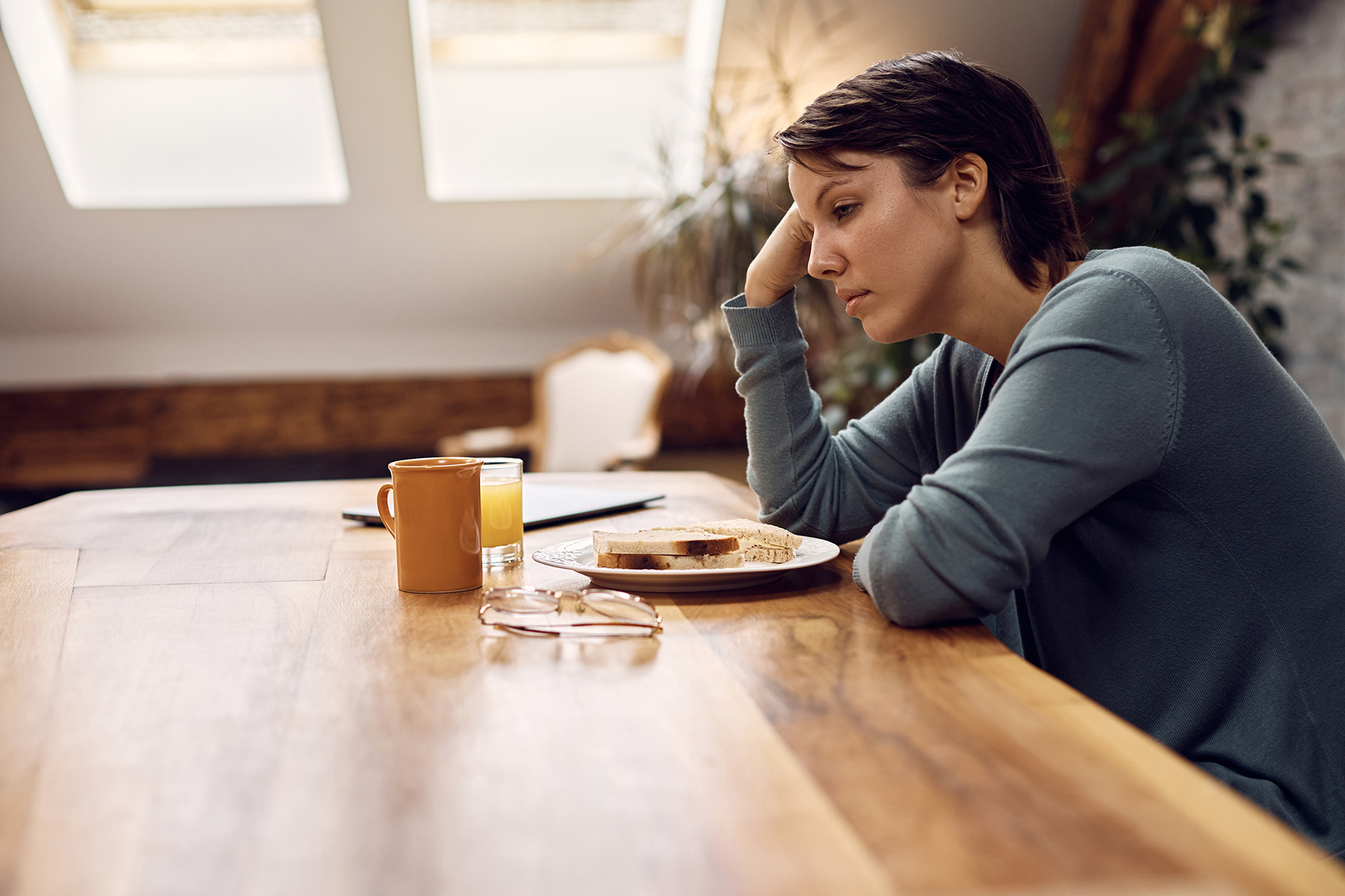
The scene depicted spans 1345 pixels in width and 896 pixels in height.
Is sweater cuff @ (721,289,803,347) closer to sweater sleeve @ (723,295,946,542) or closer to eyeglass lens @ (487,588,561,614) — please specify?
sweater sleeve @ (723,295,946,542)

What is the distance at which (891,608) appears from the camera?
0.75m

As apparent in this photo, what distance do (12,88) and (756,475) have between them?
292 centimetres

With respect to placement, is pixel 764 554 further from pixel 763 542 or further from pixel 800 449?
pixel 800 449

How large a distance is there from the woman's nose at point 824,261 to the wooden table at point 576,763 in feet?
1.21

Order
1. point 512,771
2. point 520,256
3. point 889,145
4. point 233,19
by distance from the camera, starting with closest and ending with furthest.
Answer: point 512,771, point 889,145, point 233,19, point 520,256

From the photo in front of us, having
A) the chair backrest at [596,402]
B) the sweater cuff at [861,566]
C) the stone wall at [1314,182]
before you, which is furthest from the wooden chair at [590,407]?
the sweater cuff at [861,566]

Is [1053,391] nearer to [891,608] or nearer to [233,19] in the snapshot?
[891,608]

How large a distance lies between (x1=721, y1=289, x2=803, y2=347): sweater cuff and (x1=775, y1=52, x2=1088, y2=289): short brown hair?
207 millimetres

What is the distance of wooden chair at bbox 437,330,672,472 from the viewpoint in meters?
2.94

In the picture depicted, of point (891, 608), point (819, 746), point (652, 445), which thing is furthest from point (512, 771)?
point (652, 445)

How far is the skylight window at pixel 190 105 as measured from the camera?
3227 millimetres

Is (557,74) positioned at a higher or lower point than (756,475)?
higher

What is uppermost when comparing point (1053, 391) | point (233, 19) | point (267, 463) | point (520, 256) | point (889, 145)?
point (233, 19)

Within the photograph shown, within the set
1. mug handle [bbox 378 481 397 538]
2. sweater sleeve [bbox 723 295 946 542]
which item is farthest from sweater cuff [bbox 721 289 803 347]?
mug handle [bbox 378 481 397 538]
